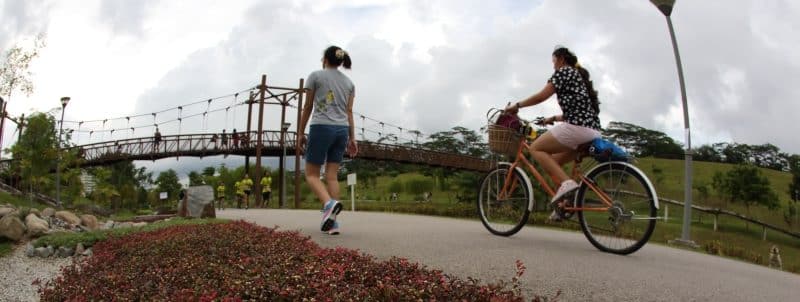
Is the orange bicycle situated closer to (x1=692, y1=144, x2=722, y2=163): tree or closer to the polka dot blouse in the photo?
the polka dot blouse

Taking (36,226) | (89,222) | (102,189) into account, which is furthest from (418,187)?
(36,226)

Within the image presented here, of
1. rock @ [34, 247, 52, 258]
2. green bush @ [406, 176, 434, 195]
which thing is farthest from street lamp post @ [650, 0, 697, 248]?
green bush @ [406, 176, 434, 195]

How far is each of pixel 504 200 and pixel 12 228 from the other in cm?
856

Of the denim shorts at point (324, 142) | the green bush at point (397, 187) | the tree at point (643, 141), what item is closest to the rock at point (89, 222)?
the denim shorts at point (324, 142)

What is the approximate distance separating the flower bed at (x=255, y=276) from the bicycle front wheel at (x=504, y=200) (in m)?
2.13

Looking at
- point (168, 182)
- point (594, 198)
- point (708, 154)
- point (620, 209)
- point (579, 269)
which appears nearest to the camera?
point (579, 269)

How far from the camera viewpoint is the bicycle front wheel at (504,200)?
6.06m

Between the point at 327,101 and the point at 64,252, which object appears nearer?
the point at 327,101

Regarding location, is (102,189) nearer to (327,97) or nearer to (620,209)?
(327,97)

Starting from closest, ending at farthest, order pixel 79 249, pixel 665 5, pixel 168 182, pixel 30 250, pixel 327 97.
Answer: pixel 327 97, pixel 79 249, pixel 30 250, pixel 665 5, pixel 168 182

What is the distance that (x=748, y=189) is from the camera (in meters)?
39.5

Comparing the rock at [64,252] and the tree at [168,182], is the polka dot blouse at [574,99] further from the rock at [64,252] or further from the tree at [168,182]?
the tree at [168,182]

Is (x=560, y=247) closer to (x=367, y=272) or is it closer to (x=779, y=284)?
(x=779, y=284)

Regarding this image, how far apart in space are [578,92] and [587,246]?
5.25 feet
